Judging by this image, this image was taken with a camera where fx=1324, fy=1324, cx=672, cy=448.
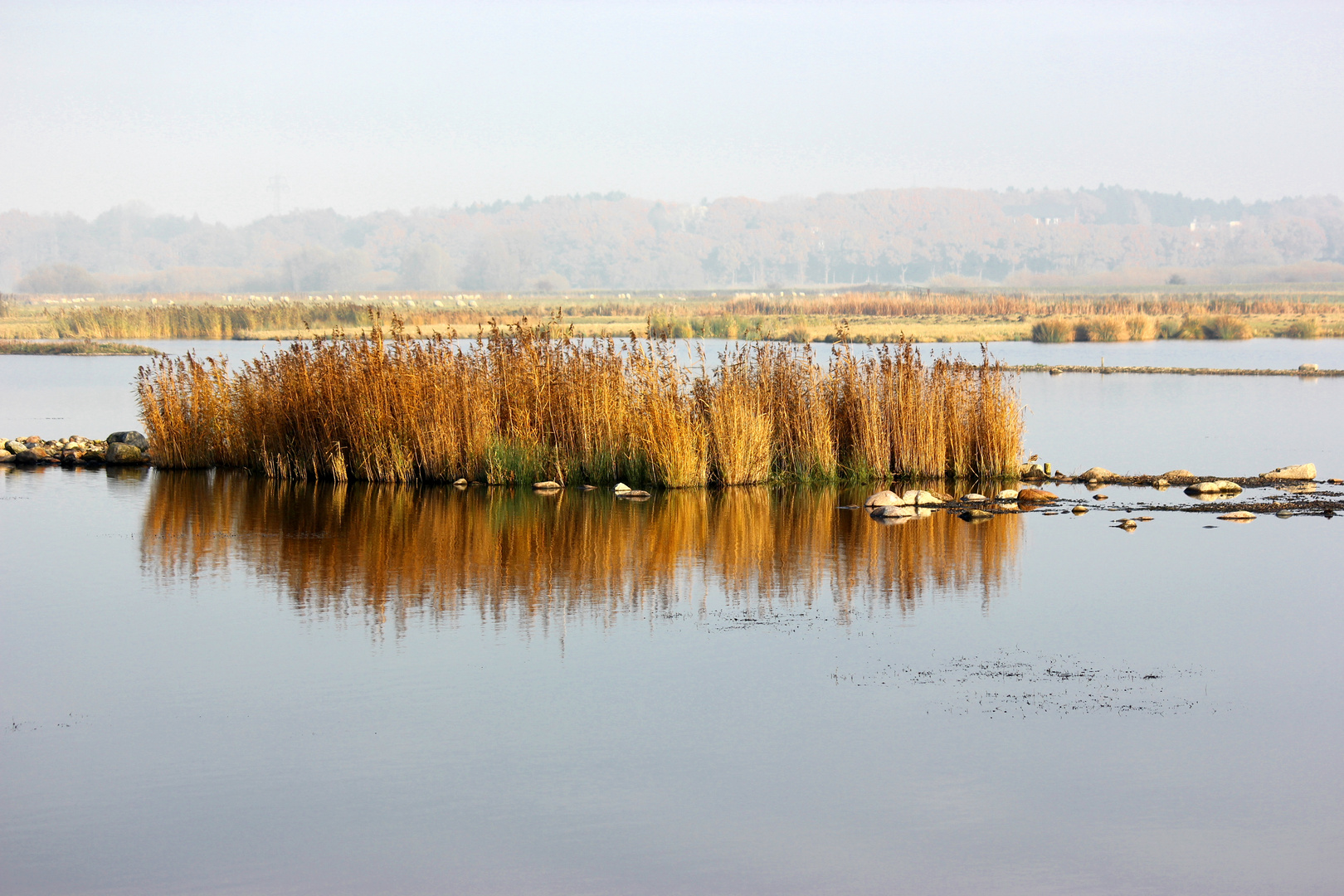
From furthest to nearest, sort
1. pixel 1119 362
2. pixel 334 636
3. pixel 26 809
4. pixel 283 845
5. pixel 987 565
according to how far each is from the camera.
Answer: pixel 1119 362
pixel 987 565
pixel 334 636
pixel 26 809
pixel 283 845

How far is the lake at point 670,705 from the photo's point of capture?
5297 millimetres

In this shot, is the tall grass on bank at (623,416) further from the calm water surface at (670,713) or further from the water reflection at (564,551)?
the calm water surface at (670,713)

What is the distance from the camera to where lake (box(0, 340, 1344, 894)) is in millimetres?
5297

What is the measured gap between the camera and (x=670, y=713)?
705 cm

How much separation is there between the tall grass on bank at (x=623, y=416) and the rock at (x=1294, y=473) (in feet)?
10.4

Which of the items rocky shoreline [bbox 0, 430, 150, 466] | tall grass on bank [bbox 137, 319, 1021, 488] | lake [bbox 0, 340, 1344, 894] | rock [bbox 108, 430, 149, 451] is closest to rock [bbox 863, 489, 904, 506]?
lake [bbox 0, 340, 1344, 894]

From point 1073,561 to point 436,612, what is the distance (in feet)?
18.2

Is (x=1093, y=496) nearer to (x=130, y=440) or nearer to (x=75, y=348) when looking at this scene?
(x=130, y=440)

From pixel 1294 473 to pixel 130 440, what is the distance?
51.3 feet

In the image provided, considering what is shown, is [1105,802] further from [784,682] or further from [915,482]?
[915,482]

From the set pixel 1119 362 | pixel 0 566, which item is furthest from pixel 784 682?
pixel 1119 362

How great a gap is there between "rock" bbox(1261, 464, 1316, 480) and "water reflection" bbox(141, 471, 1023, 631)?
474cm

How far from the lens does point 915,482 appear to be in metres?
16.1

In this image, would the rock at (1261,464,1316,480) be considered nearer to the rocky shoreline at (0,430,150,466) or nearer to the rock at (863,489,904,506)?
the rock at (863,489,904,506)
